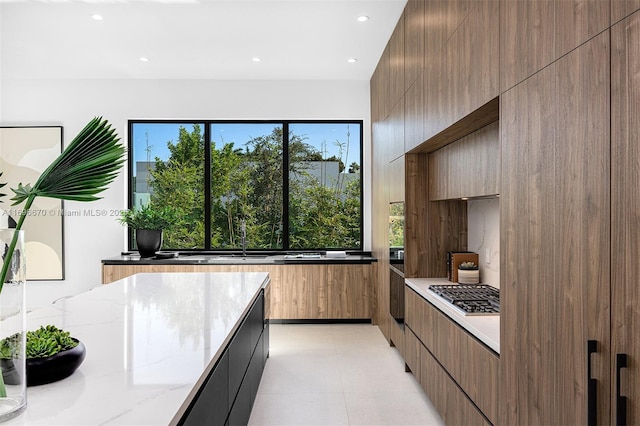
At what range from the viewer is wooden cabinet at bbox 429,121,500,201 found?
2361mm

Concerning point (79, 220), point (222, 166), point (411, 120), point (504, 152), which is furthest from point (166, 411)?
Result: point (79, 220)

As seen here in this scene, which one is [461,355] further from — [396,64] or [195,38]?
[195,38]

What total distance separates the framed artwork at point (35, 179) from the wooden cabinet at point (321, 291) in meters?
2.70

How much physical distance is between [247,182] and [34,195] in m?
4.38

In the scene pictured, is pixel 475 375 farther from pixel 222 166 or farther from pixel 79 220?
pixel 79 220

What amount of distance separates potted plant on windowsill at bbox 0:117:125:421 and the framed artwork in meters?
4.87

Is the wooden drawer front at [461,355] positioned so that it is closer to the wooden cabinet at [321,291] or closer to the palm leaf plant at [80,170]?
the palm leaf plant at [80,170]

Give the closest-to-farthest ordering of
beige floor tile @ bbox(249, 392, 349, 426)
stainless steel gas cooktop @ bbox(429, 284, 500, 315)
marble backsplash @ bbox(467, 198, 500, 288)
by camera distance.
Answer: stainless steel gas cooktop @ bbox(429, 284, 500, 315)
beige floor tile @ bbox(249, 392, 349, 426)
marble backsplash @ bbox(467, 198, 500, 288)

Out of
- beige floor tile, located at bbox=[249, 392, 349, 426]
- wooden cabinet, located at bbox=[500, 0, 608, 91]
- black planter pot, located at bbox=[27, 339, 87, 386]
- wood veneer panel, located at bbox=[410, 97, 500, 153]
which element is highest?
wooden cabinet, located at bbox=[500, 0, 608, 91]

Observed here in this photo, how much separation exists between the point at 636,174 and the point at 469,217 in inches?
91.0

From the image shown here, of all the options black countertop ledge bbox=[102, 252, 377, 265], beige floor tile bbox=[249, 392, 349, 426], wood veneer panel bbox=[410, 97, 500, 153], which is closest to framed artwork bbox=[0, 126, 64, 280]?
black countertop ledge bbox=[102, 252, 377, 265]

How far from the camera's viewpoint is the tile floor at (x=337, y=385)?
2684 mm

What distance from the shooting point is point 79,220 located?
5254 millimetres

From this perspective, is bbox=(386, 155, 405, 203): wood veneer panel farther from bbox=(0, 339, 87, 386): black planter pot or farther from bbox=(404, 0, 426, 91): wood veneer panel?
bbox=(0, 339, 87, 386): black planter pot
